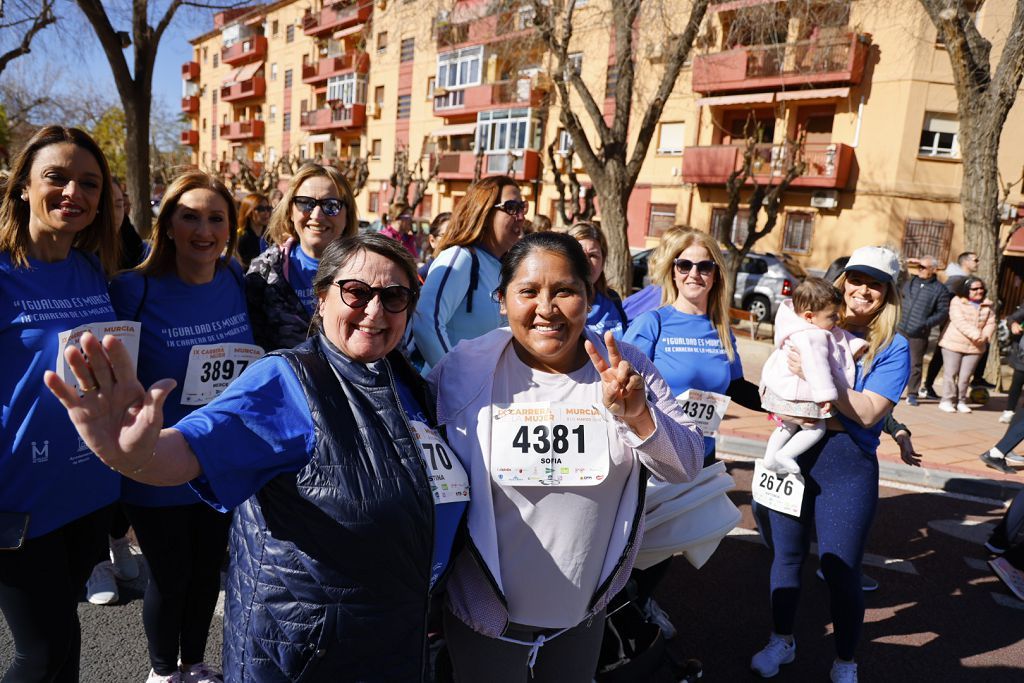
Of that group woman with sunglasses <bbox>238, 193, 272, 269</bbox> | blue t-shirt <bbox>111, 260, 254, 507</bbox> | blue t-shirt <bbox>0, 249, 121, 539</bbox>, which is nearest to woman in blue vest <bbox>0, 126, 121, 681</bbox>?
blue t-shirt <bbox>0, 249, 121, 539</bbox>

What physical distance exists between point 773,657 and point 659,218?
2603 cm

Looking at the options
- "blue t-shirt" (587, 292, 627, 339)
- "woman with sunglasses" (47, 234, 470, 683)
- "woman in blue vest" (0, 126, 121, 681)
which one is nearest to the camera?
"woman with sunglasses" (47, 234, 470, 683)

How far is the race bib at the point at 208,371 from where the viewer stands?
8.43 feet

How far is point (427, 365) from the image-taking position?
2994 mm

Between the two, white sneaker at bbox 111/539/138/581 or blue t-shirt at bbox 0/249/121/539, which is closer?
blue t-shirt at bbox 0/249/121/539

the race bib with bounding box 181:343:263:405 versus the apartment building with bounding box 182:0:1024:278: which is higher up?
the apartment building with bounding box 182:0:1024:278

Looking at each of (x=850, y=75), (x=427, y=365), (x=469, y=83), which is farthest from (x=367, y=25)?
(x=469, y=83)

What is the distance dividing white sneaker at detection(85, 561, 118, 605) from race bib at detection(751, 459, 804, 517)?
10.6 feet

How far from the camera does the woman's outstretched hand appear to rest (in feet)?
4.13

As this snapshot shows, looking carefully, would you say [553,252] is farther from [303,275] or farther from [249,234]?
[249,234]

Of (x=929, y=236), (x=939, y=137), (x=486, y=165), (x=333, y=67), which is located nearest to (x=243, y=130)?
(x=333, y=67)

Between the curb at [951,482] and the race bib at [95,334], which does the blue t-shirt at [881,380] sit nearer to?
the race bib at [95,334]

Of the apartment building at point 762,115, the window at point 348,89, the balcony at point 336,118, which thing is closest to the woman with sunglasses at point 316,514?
the apartment building at point 762,115

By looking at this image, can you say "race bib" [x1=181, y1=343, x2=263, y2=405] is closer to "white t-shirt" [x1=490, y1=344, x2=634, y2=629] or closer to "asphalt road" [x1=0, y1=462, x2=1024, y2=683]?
"white t-shirt" [x1=490, y1=344, x2=634, y2=629]
